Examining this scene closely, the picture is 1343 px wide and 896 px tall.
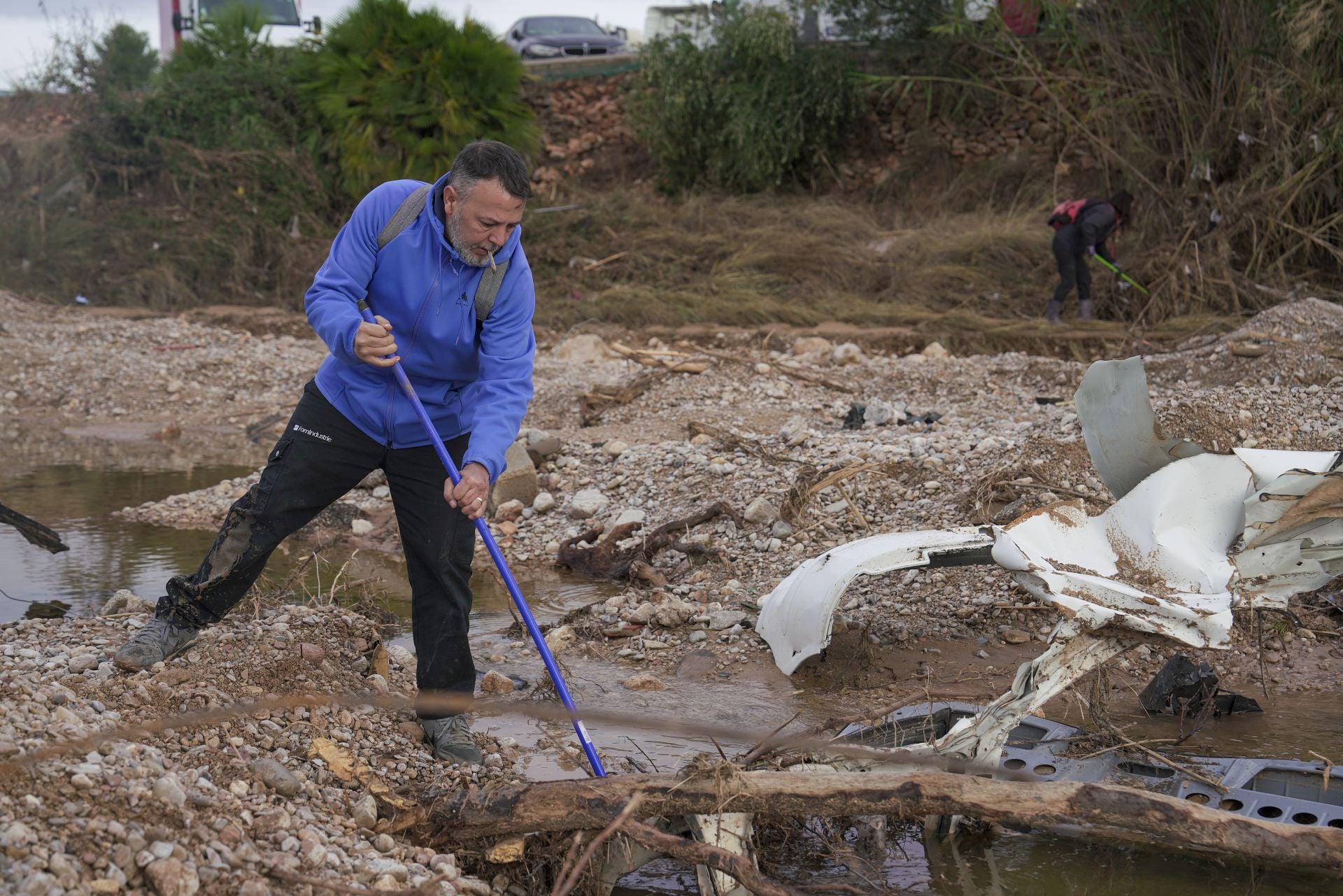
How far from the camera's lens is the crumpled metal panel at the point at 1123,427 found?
364cm

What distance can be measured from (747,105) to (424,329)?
14.1m

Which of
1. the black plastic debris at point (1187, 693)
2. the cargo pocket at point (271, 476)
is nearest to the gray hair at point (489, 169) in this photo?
the cargo pocket at point (271, 476)

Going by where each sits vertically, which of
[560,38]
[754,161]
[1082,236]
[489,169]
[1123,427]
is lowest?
[1123,427]

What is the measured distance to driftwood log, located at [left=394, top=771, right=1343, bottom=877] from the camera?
106 inches

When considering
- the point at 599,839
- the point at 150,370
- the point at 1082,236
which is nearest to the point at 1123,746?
the point at 599,839

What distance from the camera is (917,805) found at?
274 cm

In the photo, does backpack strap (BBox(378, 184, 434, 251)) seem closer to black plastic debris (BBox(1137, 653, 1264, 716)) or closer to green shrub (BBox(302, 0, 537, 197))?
black plastic debris (BBox(1137, 653, 1264, 716))

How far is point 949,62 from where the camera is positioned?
16766 mm

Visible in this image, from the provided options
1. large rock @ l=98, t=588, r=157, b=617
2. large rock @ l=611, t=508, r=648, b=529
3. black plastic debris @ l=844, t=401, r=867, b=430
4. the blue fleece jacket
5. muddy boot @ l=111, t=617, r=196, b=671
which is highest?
the blue fleece jacket

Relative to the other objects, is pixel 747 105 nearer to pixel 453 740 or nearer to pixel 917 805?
pixel 453 740

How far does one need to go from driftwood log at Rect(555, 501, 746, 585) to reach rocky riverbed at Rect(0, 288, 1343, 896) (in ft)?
0.13

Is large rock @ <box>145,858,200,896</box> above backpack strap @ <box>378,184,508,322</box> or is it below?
below

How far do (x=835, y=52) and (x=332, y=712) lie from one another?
15426 millimetres

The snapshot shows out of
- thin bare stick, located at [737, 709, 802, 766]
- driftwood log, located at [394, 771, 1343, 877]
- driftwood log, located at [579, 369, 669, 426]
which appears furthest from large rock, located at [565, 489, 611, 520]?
driftwood log, located at [394, 771, 1343, 877]
